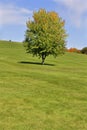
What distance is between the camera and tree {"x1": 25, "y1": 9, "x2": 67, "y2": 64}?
203 feet

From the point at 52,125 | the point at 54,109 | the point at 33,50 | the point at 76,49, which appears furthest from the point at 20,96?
the point at 76,49

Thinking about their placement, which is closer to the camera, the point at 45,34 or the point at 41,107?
the point at 41,107

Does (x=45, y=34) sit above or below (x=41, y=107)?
above

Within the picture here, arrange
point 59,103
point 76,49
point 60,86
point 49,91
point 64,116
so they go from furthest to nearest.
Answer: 1. point 76,49
2. point 60,86
3. point 49,91
4. point 59,103
5. point 64,116

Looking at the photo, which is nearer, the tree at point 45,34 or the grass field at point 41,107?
the grass field at point 41,107

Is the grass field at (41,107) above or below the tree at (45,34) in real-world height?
below

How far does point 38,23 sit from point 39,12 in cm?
218

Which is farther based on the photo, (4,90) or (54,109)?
(4,90)

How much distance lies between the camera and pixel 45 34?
62188mm

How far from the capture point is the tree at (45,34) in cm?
6181

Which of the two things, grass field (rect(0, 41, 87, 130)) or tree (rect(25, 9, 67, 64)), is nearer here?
grass field (rect(0, 41, 87, 130))

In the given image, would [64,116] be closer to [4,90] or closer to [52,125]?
[52,125]

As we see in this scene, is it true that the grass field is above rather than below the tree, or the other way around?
below

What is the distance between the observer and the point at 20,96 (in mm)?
21938
